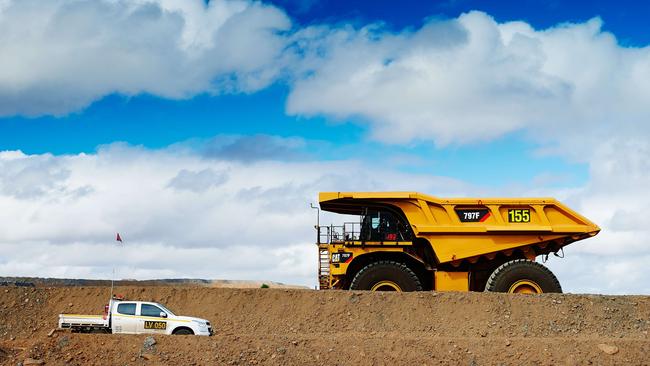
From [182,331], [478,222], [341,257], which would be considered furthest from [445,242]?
[182,331]

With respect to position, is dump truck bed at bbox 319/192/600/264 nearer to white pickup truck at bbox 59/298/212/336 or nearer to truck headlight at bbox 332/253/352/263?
truck headlight at bbox 332/253/352/263

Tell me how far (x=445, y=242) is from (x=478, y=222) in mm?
1529

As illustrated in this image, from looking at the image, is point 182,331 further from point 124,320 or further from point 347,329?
point 347,329

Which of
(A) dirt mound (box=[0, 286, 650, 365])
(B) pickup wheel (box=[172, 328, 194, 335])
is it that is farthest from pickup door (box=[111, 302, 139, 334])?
(A) dirt mound (box=[0, 286, 650, 365])

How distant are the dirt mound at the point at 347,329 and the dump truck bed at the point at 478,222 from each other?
2.24 m

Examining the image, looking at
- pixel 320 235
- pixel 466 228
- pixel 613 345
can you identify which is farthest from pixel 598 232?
pixel 320 235

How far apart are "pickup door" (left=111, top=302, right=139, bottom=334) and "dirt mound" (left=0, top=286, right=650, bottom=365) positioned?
7.83 ft

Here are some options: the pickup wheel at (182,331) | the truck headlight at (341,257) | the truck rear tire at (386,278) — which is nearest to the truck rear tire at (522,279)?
the truck rear tire at (386,278)

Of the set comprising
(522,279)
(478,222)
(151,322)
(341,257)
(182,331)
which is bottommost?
(182,331)

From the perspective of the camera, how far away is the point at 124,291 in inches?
1158

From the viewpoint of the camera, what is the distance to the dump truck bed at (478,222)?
28.5 m

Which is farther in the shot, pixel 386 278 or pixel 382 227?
pixel 382 227

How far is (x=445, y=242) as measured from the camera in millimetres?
28469

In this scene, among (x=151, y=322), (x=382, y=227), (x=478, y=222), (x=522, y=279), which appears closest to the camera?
(x=151, y=322)
